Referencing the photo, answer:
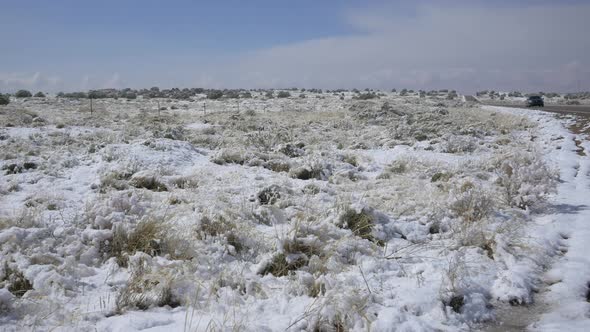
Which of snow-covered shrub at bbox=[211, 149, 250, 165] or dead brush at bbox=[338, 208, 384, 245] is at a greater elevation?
snow-covered shrub at bbox=[211, 149, 250, 165]

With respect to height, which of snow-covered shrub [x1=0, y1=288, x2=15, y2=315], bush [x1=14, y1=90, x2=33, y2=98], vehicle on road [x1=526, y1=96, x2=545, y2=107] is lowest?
snow-covered shrub [x1=0, y1=288, x2=15, y2=315]

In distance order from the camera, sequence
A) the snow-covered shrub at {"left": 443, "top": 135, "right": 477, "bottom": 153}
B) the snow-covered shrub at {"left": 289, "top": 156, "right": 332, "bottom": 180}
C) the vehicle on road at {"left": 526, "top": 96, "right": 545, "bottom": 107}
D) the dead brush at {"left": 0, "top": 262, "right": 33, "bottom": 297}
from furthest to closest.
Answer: the vehicle on road at {"left": 526, "top": 96, "right": 545, "bottom": 107}
the snow-covered shrub at {"left": 443, "top": 135, "right": 477, "bottom": 153}
the snow-covered shrub at {"left": 289, "top": 156, "right": 332, "bottom": 180}
the dead brush at {"left": 0, "top": 262, "right": 33, "bottom": 297}

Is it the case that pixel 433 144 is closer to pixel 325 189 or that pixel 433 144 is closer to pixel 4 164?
pixel 325 189

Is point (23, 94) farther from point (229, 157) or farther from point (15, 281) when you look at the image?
point (15, 281)

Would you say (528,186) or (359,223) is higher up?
(528,186)

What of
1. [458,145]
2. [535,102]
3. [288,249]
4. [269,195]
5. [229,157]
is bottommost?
[288,249]

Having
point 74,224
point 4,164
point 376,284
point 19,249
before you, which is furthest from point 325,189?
point 4,164

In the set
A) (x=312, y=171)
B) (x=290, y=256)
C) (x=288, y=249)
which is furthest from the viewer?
(x=312, y=171)

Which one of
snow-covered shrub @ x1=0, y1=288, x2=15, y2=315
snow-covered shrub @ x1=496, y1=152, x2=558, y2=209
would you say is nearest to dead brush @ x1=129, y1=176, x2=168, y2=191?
snow-covered shrub @ x1=0, y1=288, x2=15, y2=315

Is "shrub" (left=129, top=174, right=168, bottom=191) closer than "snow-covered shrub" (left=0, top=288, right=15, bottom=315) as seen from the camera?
No

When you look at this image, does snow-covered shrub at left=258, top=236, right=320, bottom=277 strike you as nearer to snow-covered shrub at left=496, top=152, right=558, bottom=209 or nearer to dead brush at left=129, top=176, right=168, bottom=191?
snow-covered shrub at left=496, top=152, right=558, bottom=209

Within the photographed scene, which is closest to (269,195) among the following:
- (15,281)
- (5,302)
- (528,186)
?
(15,281)

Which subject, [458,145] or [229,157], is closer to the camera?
[229,157]

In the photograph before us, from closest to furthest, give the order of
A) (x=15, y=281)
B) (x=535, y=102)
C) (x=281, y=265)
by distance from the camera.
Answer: (x=15, y=281), (x=281, y=265), (x=535, y=102)
